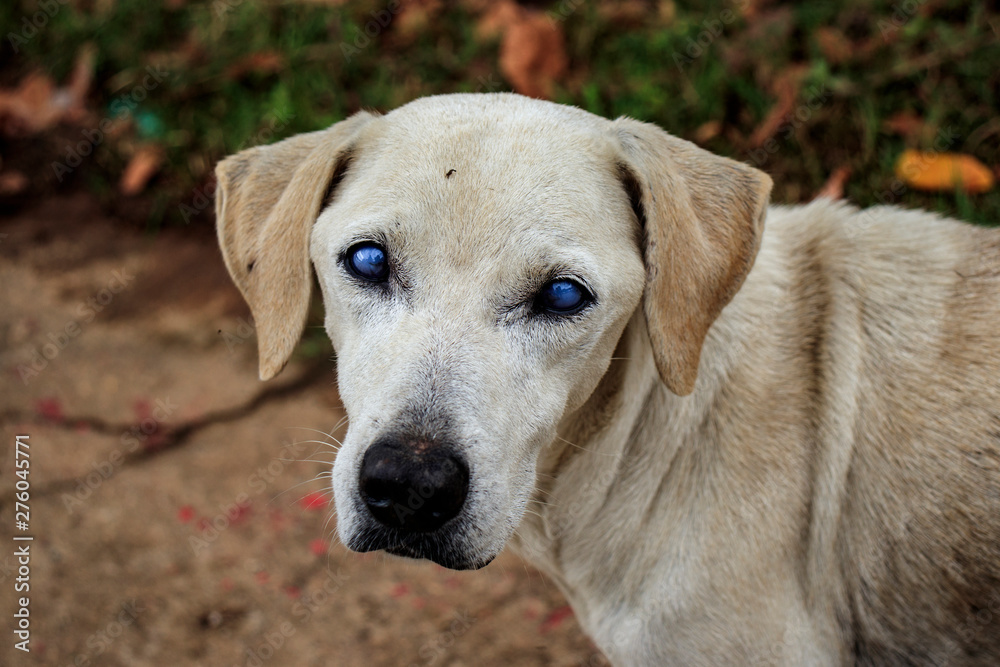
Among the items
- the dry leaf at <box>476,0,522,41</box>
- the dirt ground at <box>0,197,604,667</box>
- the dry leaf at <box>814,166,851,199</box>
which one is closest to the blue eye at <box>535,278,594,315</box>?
the dirt ground at <box>0,197,604,667</box>

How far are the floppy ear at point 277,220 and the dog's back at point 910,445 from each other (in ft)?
5.29

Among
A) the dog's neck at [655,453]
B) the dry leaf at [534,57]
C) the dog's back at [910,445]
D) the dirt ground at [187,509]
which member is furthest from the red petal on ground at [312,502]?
the dry leaf at [534,57]

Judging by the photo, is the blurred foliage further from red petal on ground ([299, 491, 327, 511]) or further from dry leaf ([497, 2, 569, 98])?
red petal on ground ([299, 491, 327, 511])

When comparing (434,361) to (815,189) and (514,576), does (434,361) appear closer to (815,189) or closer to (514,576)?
(514,576)

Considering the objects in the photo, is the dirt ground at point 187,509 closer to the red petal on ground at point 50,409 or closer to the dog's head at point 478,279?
the red petal on ground at point 50,409

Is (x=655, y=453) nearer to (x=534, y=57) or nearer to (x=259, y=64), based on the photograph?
(x=534, y=57)

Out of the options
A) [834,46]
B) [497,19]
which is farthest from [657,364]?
[497,19]

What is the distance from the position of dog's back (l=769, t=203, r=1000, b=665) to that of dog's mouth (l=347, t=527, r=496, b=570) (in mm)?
1145

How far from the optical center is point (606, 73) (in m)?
5.23

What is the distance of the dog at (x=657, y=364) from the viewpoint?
7.19 ft

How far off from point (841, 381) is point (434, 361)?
1.32 metres

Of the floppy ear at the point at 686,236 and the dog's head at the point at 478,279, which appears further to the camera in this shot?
the floppy ear at the point at 686,236

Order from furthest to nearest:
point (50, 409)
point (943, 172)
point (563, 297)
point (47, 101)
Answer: point (47, 101)
point (50, 409)
point (943, 172)
point (563, 297)

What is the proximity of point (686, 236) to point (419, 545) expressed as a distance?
1139 millimetres
